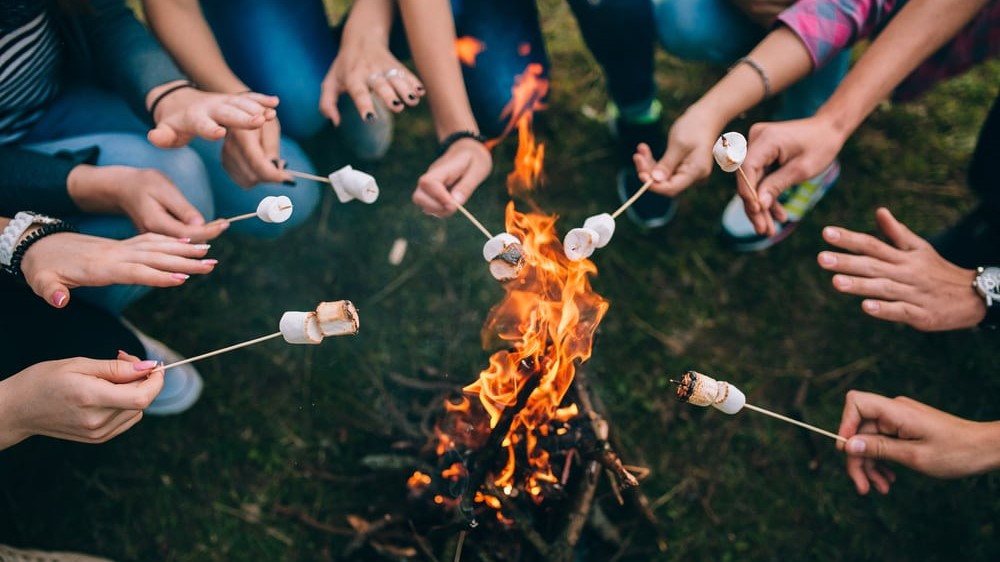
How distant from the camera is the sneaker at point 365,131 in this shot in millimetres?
3002

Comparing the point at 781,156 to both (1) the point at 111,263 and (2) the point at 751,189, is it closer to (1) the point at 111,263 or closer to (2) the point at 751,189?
(2) the point at 751,189

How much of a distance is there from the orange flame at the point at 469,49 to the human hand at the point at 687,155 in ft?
3.33

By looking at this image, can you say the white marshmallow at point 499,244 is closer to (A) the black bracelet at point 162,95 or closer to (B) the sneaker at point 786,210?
(A) the black bracelet at point 162,95

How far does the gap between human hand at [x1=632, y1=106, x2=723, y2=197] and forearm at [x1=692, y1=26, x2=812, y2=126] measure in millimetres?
73

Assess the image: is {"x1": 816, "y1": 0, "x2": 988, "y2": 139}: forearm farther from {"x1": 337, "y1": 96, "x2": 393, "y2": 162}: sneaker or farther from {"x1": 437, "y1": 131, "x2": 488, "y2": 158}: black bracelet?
{"x1": 337, "y1": 96, "x2": 393, "y2": 162}: sneaker

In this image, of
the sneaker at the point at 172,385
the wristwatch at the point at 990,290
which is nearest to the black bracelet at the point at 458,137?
the sneaker at the point at 172,385

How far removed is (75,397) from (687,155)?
A: 1.98 m

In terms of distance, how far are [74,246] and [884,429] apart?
2.56 meters

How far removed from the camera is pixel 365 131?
10.2 feet

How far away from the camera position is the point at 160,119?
2322 mm

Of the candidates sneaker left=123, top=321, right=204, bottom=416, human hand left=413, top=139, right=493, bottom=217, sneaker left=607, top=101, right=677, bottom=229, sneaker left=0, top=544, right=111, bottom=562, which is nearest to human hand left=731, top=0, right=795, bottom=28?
sneaker left=607, top=101, right=677, bottom=229

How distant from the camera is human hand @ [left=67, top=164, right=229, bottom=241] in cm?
218

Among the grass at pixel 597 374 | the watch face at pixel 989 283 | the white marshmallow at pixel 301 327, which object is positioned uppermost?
the white marshmallow at pixel 301 327

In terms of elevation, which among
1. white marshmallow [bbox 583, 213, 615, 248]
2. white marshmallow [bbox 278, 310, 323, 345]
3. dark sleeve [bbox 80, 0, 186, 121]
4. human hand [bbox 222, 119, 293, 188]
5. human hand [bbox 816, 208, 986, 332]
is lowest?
human hand [bbox 816, 208, 986, 332]
